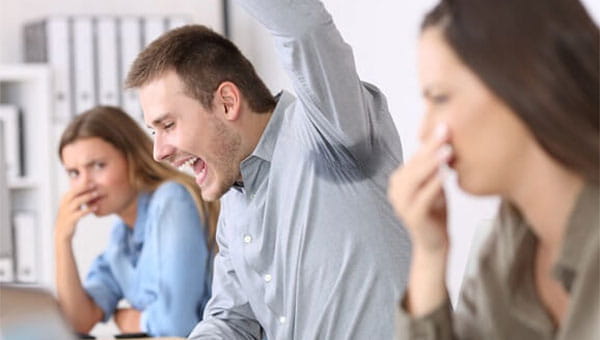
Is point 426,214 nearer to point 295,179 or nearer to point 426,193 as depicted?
point 426,193

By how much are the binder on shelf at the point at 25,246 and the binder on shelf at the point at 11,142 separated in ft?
0.56

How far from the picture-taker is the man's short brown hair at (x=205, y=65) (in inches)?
88.5

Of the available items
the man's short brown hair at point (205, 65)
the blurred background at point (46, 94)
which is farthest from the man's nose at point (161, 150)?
the blurred background at point (46, 94)

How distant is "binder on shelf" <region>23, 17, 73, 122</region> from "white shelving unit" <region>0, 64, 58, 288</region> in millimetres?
68

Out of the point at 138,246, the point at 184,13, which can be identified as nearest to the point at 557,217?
the point at 138,246

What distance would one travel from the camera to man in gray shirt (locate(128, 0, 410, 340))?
1966 millimetres

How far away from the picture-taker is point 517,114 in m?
1.11

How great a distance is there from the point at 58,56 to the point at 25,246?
31.3 inches

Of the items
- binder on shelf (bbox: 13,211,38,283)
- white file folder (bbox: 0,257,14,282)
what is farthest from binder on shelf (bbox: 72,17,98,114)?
white file folder (bbox: 0,257,14,282)

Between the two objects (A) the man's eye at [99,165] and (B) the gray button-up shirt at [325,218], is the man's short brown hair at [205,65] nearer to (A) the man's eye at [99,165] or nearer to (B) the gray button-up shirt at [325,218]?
(B) the gray button-up shirt at [325,218]

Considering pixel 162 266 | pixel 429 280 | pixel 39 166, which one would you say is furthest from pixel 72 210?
pixel 429 280

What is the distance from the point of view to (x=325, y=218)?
2.08 m

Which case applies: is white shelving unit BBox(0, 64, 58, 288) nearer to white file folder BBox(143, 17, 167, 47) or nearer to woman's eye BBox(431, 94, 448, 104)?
white file folder BBox(143, 17, 167, 47)

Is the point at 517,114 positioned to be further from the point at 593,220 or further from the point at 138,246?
the point at 138,246
